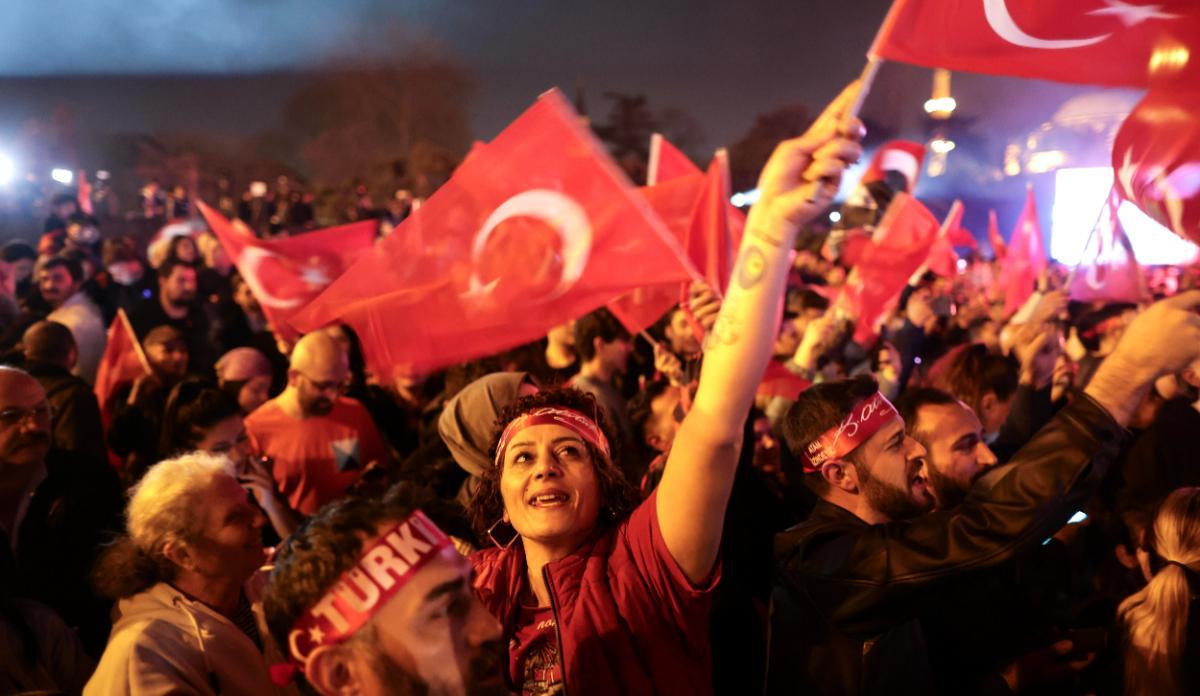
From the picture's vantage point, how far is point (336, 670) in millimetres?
2043

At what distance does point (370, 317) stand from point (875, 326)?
16.8 ft

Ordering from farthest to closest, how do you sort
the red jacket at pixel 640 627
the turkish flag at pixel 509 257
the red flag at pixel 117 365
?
the red flag at pixel 117 365 < the turkish flag at pixel 509 257 < the red jacket at pixel 640 627

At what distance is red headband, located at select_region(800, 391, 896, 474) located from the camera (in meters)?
3.14

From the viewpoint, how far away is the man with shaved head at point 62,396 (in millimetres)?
5316

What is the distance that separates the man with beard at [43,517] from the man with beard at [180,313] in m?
4.19

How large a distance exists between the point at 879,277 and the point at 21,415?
630cm

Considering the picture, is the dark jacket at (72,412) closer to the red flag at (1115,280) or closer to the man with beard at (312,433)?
the man with beard at (312,433)

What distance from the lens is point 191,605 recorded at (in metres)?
2.94

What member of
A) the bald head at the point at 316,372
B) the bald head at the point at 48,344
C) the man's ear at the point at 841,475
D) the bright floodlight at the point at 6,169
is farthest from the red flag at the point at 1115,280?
the bright floodlight at the point at 6,169

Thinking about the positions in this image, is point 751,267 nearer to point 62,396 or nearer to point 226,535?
point 226,535

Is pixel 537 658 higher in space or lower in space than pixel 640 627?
lower

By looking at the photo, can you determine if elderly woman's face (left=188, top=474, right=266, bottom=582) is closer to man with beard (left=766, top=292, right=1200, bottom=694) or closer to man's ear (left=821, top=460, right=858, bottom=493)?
man with beard (left=766, top=292, right=1200, bottom=694)

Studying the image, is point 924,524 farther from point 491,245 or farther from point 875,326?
A: point 875,326

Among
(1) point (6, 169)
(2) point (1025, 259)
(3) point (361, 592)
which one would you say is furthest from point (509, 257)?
(1) point (6, 169)
